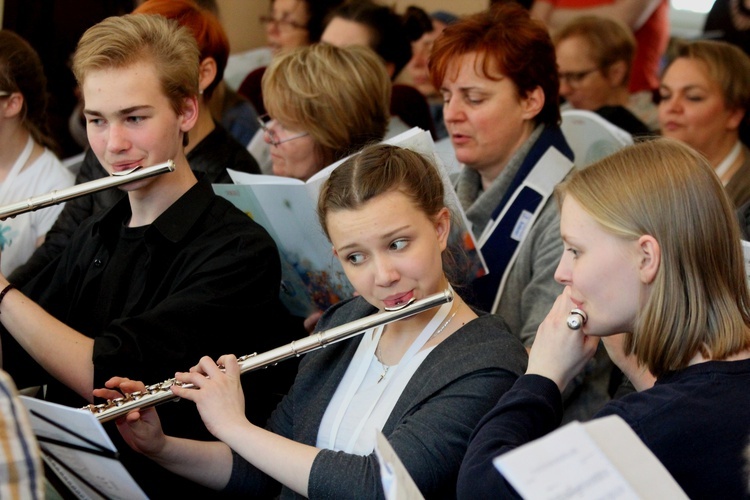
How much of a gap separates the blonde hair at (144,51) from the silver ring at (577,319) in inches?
40.3

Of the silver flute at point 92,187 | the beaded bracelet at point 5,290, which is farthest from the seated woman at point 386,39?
the beaded bracelet at point 5,290

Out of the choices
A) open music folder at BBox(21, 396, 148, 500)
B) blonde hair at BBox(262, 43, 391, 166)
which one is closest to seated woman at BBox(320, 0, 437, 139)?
blonde hair at BBox(262, 43, 391, 166)


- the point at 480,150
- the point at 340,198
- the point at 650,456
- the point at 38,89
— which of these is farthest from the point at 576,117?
the point at 650,456

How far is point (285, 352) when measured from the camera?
71.0 inches

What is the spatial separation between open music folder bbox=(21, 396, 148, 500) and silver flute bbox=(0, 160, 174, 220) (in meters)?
0.64

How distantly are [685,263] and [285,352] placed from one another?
2.36ft

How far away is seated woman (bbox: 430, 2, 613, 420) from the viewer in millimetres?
2354

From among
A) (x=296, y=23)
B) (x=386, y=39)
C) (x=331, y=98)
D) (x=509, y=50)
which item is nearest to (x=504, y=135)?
(x=509, y=50)

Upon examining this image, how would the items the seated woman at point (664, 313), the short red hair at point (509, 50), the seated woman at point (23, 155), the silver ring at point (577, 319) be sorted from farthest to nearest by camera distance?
the seated woman at point (23, 155), the short red hair at point (509, 50), the silver ring at point (577, 319), the seated woman at point (664, 313)

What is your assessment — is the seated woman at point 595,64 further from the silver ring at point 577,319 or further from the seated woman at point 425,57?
the silver ring at point 577,319

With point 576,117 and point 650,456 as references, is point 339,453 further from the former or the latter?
point 576,117

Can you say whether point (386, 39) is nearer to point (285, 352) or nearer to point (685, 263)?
point (285, 352)

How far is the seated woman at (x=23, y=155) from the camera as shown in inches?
110

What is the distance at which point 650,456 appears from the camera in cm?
116
